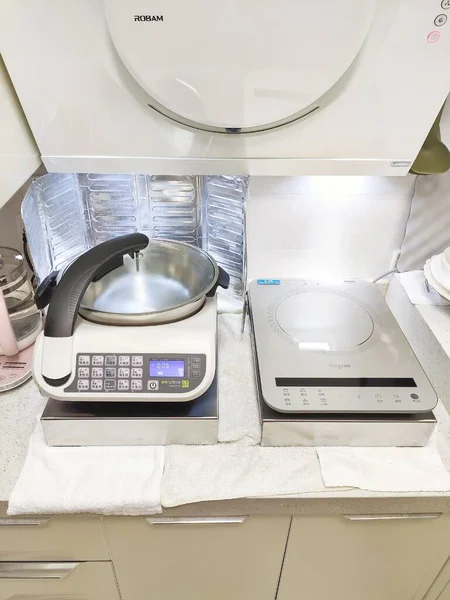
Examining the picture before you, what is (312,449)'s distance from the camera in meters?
0.85

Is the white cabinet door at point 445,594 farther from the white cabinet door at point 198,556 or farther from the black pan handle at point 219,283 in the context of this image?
the black pan handle at point 219,283

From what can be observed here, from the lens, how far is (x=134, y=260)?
38.0 inches

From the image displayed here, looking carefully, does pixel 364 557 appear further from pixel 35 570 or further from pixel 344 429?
pixel 35 570

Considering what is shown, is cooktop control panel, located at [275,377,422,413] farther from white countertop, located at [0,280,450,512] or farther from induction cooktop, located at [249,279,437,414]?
white countertop, located at [0,280,450,512]

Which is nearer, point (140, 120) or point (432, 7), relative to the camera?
point (432, 7)

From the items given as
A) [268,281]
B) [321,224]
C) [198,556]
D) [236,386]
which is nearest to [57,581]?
[198,556]

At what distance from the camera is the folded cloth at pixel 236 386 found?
866 millimetres

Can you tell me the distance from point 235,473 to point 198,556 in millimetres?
248

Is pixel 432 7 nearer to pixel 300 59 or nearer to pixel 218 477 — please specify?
pixel 300 59

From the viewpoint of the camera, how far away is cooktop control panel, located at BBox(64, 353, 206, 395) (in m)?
0.76

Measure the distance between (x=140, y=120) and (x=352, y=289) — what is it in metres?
0.65

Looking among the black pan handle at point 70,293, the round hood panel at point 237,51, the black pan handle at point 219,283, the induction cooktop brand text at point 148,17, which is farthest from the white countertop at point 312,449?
the induction cooktop brand text at point 148,17

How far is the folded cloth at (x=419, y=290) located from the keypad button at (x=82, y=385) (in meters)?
0.76

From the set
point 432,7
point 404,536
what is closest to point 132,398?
point 404,536
